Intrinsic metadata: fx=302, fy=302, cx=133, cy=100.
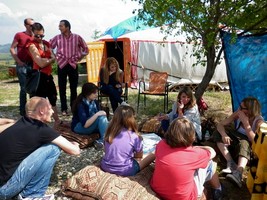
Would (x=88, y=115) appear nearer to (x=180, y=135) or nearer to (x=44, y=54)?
(x=44, y=54)

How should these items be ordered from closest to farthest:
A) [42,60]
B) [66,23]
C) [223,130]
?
[223,130] → [42,60] → [66,23]

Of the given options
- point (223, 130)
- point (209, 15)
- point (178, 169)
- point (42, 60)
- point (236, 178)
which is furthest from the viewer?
point (42, 60)

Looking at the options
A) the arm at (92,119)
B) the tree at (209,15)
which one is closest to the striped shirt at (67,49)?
the tree at (209,15)

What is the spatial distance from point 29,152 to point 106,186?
801 millimetres

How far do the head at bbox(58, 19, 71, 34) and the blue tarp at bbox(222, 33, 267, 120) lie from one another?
2.98 m

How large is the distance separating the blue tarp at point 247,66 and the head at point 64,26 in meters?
2.98

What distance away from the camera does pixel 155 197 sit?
2783mm

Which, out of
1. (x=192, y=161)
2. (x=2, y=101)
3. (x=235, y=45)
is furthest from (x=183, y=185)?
(x=2, y=101)

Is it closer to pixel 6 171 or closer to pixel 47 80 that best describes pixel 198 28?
pixel 47 80

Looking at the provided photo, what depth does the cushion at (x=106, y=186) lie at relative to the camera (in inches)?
111

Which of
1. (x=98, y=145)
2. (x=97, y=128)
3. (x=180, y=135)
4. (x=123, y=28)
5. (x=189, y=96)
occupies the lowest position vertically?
(x=98, y=145)

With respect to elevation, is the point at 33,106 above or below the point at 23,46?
below

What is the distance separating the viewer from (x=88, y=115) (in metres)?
4.51

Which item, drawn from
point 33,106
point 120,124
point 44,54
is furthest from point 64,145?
point 44,54
